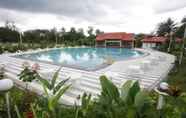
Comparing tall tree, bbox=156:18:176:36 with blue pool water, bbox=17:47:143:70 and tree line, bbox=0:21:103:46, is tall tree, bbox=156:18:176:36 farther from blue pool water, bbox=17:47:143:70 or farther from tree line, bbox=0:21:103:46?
blue pool water, bbox=17:47:143:70

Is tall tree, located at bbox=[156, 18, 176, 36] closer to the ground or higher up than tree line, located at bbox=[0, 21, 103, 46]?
higher up

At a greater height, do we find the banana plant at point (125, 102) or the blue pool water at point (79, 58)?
the banana plant at point (125, 102)

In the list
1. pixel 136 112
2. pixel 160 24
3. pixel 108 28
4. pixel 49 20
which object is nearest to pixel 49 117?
pixel 136 112

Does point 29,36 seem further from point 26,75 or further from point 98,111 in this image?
point 98,111

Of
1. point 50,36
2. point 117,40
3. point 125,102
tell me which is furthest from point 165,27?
point 125,102

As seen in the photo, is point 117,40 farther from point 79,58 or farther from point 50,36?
point 79,58

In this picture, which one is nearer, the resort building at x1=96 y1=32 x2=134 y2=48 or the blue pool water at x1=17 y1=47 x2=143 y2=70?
the blue pool water at x1=17 y1=47 x2=143 y2=70

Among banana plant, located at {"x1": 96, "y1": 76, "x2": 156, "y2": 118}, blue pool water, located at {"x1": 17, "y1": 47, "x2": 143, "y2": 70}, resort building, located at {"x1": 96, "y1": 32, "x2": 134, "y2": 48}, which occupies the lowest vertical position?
blue pool water, located at {"x1": 17, "y1": 47, "x2": 143, "y2": 70}

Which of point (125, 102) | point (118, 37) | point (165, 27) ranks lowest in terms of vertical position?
point (125, 102)

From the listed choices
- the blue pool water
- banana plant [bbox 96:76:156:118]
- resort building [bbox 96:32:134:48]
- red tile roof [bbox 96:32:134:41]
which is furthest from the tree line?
banana plant [bbox 96:76:156:118]

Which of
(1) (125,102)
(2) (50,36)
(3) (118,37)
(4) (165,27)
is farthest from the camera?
(2) (50,36)

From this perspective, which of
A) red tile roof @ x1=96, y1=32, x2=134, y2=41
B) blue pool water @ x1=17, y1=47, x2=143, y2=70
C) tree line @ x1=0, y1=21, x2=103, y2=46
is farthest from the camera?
red tile roof @ x1=96, y1=32, x2=134, y2=41

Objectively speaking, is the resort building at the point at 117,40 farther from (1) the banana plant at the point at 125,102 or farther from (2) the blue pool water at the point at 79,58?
(1) the banana plant at the point at 125,102

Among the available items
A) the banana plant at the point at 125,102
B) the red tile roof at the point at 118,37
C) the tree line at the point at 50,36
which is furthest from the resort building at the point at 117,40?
the banana plant at the point at 125,102
